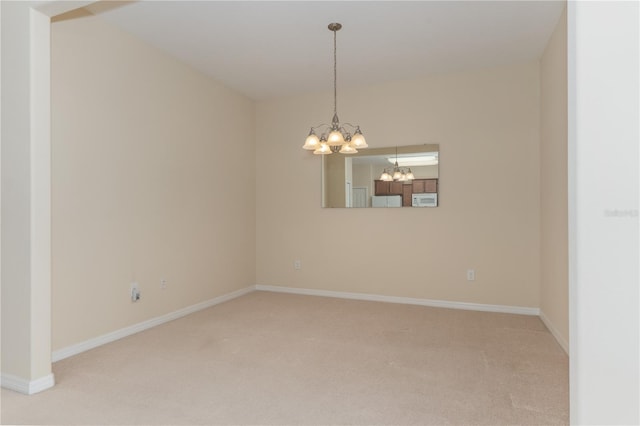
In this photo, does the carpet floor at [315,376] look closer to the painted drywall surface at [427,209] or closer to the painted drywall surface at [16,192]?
the painted drywall surface at [16,192]

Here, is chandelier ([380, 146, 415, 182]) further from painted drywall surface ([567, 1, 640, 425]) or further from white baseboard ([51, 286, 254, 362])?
painted drywall surface ([567, 1, 640, 425])

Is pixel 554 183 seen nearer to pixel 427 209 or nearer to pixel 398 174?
pixel 427 209

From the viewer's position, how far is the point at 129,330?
11.2ft

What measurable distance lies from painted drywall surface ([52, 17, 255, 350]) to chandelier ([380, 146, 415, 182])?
1.95 meters

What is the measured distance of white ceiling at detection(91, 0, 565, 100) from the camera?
3012 millimetres

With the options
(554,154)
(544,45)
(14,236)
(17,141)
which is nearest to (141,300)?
(14,236)

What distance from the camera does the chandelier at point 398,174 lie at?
4.58 meters

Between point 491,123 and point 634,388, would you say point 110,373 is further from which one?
point 491,123

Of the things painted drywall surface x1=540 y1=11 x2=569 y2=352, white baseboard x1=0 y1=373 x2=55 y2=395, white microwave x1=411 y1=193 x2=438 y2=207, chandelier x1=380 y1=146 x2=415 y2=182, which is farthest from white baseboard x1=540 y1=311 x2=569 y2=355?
white baseboard x1=0 y1=373 x2=55 y2=395

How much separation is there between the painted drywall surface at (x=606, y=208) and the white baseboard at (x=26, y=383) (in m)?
2.81

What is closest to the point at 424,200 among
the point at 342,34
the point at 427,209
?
the point at 427,209

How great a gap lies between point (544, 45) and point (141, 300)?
4550mm

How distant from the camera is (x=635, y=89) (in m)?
1.30

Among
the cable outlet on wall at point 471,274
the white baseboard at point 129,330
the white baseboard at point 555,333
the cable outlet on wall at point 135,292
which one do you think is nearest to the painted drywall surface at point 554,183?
the white baseboard at point 555,333
